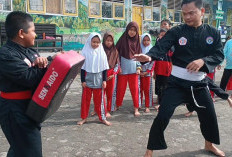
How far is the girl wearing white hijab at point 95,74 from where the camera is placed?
3900 millimetres

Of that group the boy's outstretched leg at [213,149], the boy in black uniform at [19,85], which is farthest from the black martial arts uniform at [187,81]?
the boy in black uniform at [19,85]

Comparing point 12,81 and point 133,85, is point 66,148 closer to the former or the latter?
point 12,81

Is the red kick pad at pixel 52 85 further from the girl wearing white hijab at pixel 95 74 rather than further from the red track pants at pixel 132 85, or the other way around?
the red track pants at pixel 132 85

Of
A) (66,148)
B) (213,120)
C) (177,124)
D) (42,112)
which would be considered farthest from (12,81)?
(177,124)

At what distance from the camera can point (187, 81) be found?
9.10 feet

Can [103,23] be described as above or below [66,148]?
above

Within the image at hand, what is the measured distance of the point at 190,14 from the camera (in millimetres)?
2713

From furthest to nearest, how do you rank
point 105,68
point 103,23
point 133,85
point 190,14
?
1. point 103,23
2. point 133,85
3. point 105,68
4. point 190,14

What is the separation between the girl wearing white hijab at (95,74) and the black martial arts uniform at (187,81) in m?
1.33

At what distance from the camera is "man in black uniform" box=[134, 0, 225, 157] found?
2.71 m

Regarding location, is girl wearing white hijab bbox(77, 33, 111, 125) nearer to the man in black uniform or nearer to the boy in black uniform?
the man in black uniform

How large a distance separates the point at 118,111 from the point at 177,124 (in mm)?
1233

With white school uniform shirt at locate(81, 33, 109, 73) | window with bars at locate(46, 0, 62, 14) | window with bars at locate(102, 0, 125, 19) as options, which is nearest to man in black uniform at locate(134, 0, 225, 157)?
white school uniform shirt at locate(81, 33, 109, 73)

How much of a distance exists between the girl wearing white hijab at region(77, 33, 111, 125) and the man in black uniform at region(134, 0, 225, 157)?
1.32 m
